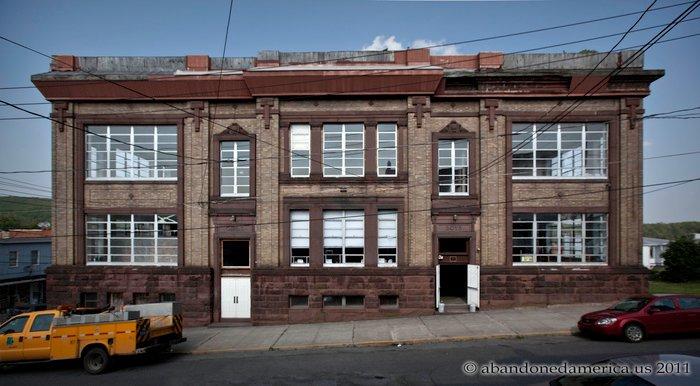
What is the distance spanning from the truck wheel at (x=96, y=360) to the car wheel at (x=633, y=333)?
44.0ft

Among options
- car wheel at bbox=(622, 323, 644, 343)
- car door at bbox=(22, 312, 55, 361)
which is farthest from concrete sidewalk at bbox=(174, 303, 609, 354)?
car door at bbox=(22, 312, 55, 361)

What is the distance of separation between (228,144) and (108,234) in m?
5.89

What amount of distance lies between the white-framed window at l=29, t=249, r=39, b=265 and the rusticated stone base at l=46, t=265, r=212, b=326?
26.6 m

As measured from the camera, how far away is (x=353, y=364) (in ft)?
39.2

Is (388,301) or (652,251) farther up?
(388,301)

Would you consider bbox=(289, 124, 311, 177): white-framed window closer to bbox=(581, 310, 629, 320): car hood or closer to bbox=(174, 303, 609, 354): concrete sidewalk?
bbox=(174, 303, 609, 354): concrete sidewalk

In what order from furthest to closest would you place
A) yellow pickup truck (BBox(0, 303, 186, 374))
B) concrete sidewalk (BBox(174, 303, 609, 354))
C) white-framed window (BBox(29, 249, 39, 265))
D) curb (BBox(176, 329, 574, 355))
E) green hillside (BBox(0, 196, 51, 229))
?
green hillside (BBox(0, 196, 51, 229)) < white-framed window (BBox(29, 249, 39, 265)) < concrete sidewalk (BBox(174, 303, 609, 354)) < curb (BBox(176, 329, 574, 355)) < yellow pickup truck (BBox(0, 303, 186, 374))

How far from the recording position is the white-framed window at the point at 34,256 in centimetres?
4072

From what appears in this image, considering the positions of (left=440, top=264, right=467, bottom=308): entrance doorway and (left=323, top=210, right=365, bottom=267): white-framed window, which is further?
(left=440, top=264, right=467, bottom=308): entrance doorway

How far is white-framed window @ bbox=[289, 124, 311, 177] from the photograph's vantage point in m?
18.7

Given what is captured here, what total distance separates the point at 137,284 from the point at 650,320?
17014 mm

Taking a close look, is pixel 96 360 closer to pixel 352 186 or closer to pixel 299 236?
pixel 299 236

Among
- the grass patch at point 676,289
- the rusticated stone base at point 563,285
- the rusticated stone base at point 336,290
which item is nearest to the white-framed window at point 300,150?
the rusticated stone base at point 336,290

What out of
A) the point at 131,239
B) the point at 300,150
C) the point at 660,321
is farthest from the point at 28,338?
the point at 660,321
